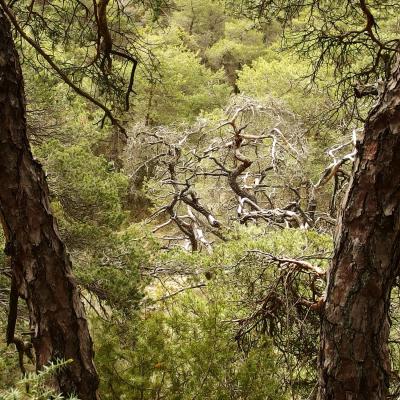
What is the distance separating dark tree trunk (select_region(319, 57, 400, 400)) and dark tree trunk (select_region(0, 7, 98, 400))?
1.17 m

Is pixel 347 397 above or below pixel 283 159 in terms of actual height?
below

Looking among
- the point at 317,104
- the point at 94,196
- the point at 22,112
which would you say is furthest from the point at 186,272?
the point at 317,104

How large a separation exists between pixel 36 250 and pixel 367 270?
148cm

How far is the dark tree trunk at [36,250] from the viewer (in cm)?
197

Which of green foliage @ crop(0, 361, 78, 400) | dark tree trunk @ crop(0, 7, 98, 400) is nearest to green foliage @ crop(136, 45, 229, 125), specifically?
dark tree trunk @ crop(0, 7, 98, 400)

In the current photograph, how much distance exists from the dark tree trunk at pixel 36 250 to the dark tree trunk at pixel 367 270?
3.83 feet

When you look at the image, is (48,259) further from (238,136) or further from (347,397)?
(238,136)

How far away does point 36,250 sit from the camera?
211 cm

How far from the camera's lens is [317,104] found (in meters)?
11.1

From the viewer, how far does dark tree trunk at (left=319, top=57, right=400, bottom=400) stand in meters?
2.19

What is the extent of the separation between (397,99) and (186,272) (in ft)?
10.2

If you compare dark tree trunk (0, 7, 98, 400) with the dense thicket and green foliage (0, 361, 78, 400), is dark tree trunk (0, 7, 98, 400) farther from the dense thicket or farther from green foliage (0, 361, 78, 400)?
green foliage (0, 361, 78, 400)

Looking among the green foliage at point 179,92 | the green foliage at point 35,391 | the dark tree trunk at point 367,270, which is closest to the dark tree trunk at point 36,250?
the green foliage at point 35,391

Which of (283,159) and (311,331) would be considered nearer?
(311,331)
